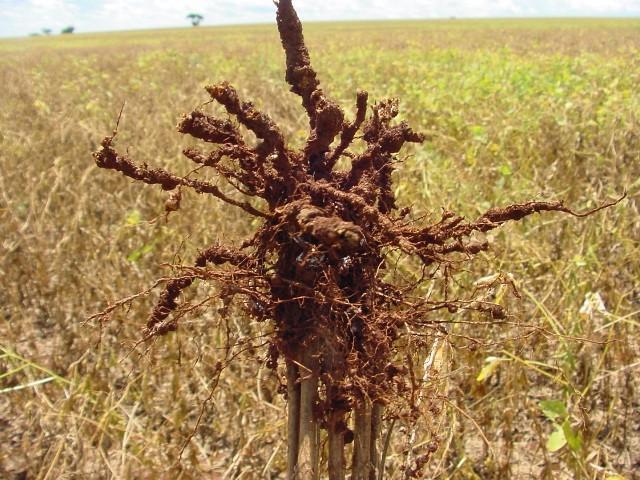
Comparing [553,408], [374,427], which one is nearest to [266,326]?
[553,408]

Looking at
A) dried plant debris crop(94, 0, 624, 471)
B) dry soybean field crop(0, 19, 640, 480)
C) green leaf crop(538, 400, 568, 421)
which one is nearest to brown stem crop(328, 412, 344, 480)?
dried plant debris crop(94, 0, 624, 471)

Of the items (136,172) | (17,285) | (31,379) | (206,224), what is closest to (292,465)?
(136,172)

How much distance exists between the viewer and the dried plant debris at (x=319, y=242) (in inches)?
31.2

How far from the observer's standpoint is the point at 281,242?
2.79ft

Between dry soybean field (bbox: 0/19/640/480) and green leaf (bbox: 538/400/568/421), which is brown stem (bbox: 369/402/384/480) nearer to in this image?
dry soybean field (bbox: 0/19/640/480)

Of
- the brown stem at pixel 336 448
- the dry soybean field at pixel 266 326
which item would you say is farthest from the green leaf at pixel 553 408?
the brown stem at pixel 336 448

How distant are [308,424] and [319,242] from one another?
255 millimetres

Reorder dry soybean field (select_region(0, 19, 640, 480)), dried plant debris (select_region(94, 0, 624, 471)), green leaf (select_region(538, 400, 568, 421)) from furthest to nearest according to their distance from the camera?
→ dry soybean field (select_region(0, 19, 640, 480)) < green leaf (select_region(538, 400, 568, 421)) < dried plant debris (select_region(94, 0, 624, 471))

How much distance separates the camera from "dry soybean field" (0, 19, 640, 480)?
4.98 feet

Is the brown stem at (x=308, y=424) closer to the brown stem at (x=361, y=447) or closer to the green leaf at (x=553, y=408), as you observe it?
the brown stem at (x=361, y=447)

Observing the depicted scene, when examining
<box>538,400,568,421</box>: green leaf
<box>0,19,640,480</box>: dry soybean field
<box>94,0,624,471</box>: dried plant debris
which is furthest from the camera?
<box>0,19,640,480</box>: dry soybean field

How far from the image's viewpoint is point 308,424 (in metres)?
0.81

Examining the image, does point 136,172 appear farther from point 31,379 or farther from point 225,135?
point 31,379

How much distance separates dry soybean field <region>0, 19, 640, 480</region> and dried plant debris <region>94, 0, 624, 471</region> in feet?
0.24
